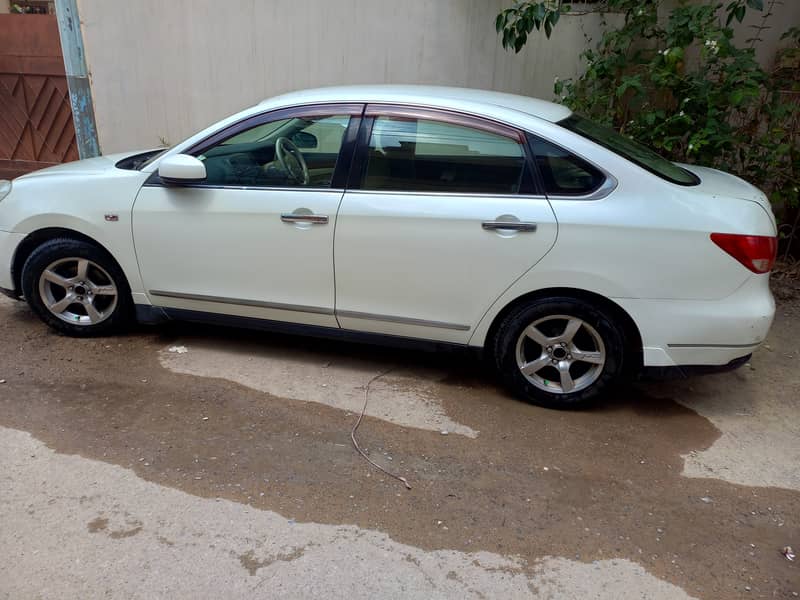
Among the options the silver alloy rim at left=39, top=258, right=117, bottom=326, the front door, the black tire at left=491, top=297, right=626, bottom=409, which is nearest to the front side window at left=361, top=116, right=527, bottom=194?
the front door

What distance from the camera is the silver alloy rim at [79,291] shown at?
13.8ft

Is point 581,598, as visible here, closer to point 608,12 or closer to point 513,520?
point 513,520

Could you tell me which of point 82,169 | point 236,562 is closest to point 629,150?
point 236,562

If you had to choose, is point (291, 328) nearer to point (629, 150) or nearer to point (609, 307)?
point (609, 307)

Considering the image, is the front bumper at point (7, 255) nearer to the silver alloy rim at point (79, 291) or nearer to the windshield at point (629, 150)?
the silver alloy rim at point (79, 291)

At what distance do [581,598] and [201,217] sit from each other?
2893 mm

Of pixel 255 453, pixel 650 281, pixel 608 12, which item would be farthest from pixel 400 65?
pixel 255 453

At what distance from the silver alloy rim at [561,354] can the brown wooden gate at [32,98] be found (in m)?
6.40

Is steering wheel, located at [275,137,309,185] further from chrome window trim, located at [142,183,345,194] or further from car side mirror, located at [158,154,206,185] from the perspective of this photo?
car side mirror, located at [158,154,206,185]

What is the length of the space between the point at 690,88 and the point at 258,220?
3.93 meters

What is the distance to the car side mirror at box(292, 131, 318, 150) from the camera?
12.9 feet

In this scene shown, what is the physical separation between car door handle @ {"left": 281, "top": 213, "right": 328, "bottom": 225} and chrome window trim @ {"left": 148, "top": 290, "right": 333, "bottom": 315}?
524mm

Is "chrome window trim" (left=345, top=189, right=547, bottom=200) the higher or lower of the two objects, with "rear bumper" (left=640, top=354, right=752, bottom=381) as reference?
higher

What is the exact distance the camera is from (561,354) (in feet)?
11.9
